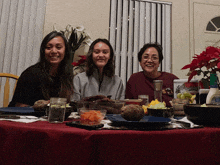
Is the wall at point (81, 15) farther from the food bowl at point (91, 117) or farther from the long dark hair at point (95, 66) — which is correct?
the food bowl at point (91, 117)

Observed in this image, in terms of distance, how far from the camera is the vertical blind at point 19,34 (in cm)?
300

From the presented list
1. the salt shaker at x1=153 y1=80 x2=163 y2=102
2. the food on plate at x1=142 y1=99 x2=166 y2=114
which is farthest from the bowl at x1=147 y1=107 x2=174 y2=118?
the salt shaker at x1=153 y1=80 x2=163 y2=102

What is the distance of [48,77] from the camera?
1691mm

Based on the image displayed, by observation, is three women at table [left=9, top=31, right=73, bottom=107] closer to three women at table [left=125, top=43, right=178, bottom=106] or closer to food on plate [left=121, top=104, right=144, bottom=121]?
three women at table [left=125, top=43, right=178, bottom=106]

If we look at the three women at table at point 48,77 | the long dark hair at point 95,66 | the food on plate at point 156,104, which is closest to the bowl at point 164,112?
the food on plate at point 156,104

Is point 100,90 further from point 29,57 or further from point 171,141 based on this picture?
point 29,57

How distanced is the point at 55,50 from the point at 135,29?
2076 mm

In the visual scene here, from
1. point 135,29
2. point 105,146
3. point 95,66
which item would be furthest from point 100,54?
point 135,29

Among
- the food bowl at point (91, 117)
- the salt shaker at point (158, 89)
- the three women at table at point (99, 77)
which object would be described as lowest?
the food bowl at point (91, 117)

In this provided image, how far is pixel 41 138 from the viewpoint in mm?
485

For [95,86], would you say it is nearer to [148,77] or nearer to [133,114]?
[148,77]

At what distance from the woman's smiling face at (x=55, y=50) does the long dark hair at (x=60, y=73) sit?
0.10ft

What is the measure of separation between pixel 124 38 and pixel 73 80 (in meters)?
1.87

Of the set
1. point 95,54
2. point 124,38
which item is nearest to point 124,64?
point 124,38
